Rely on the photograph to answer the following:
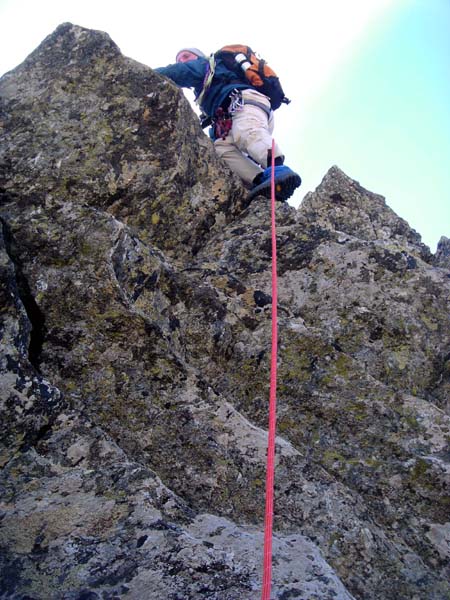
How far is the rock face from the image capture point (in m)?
3.09

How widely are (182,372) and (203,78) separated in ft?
24.3

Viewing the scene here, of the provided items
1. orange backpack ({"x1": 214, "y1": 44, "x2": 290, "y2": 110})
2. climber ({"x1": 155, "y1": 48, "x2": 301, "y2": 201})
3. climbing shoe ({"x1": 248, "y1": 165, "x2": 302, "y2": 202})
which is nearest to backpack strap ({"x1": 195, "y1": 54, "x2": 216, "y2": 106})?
climber ({"x1": 155, "y1": 48, "x2": 301, "y2": 201})

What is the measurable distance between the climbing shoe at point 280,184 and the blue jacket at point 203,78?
228 cm

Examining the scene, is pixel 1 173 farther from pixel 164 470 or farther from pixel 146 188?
pixel 164 470

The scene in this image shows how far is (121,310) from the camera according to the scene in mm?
5043

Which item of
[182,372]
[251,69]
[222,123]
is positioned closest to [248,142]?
[222,123]

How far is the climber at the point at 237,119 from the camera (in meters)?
8.31

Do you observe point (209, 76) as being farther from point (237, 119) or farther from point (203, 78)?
point (237, 119)

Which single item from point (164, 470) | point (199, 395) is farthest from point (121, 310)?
point (164, 470)

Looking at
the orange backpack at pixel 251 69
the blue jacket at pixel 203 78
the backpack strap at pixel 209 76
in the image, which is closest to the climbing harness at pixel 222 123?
the blue jacket at pixel 203 78

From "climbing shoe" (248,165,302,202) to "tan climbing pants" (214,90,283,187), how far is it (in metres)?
0.49

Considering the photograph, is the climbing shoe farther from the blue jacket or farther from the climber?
the blue jacket

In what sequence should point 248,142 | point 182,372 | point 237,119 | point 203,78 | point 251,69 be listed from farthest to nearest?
point 203,78 → point 251,69 → point 237,119 → point 248,142 → point 182,372

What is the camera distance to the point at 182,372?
→ 4.75 meters
